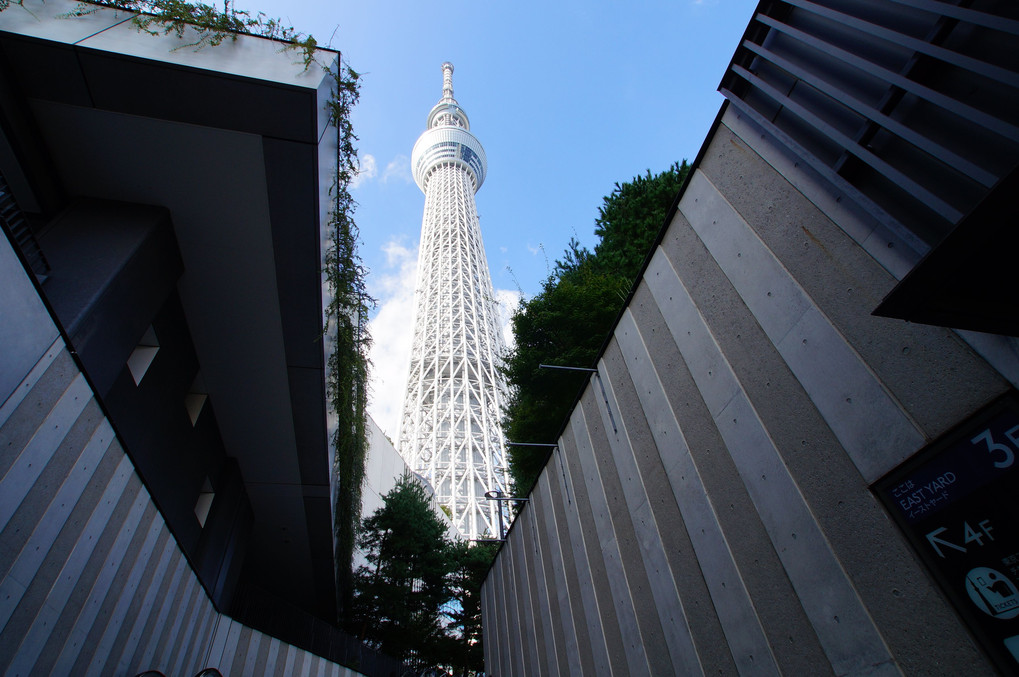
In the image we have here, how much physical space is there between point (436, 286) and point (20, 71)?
121ft

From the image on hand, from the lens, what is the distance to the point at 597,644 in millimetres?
3857

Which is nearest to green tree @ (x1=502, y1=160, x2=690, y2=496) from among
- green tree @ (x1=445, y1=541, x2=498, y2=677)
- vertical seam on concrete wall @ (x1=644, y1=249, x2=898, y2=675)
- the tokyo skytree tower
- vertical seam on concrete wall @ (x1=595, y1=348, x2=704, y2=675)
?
green tree @ (x1=445, y1=541, x2=498, y2=677)

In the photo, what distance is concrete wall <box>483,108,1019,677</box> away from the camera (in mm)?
1719

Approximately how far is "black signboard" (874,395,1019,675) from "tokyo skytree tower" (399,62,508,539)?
685 inches

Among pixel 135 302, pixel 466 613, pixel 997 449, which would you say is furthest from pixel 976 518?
pixel 466 613

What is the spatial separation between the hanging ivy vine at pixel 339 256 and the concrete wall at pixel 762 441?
9.74 ft

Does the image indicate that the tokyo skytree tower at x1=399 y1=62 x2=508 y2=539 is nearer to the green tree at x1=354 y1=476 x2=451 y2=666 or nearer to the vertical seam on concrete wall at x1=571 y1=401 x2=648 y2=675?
the green tree at x1=354 y1=476 x2=451 y2=666

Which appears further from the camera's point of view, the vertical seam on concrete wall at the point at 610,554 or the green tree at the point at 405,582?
the green tree at the point at 405,582

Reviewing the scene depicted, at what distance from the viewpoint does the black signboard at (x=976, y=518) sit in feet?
4.62

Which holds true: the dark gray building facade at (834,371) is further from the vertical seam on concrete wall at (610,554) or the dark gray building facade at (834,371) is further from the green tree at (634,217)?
the green tree at (634,217)

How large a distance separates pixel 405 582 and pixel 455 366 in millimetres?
24287

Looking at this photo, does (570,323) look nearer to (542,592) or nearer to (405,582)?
(542,592)

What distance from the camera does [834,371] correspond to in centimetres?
204

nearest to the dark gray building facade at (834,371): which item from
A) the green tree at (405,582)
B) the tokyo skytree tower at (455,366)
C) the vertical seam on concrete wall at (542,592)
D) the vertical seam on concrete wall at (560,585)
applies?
the vertical seam on concrete wall at (560,585)
